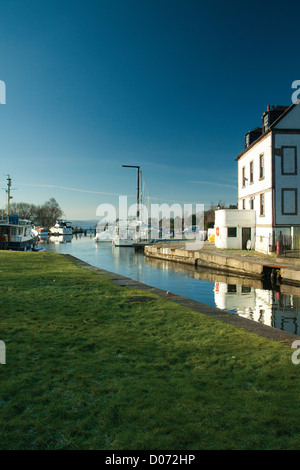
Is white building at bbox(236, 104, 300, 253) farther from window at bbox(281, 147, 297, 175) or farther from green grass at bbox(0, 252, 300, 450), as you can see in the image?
green grass at bbox(0, 252, 300, 450)

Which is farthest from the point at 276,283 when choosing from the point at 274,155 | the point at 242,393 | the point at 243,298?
the point at 242,393

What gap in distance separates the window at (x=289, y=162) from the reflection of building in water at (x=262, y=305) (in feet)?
40.6

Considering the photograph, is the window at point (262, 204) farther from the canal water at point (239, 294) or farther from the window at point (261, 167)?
the canal water at point (239, 294)

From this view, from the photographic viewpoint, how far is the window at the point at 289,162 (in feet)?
81.5

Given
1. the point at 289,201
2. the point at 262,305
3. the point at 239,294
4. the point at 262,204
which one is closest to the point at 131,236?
the point at 262,204

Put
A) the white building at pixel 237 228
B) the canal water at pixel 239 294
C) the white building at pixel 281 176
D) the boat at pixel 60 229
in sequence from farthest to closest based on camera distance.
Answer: the boat at pixel 60 229 → the white building at pixel 237 228 → the white building at pixel 281 176 → the canal water at pixel 239 294

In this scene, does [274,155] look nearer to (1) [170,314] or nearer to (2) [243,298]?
(2) [243,298]

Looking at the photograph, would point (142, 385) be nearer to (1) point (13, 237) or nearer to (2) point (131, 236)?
(1) point (13, 237)

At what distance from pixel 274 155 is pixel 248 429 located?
25.0 meters

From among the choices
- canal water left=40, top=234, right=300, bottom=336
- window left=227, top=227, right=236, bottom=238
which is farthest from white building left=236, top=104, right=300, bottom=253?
canal water left=40, top=234, right=300, bottom=336

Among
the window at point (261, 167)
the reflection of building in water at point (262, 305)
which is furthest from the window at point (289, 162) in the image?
the reflection of building in water at point (262, 305)

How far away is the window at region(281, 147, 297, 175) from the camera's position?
2485cm

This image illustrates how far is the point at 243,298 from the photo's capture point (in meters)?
14.3

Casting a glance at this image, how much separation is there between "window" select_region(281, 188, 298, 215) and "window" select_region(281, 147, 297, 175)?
1.44 meters
